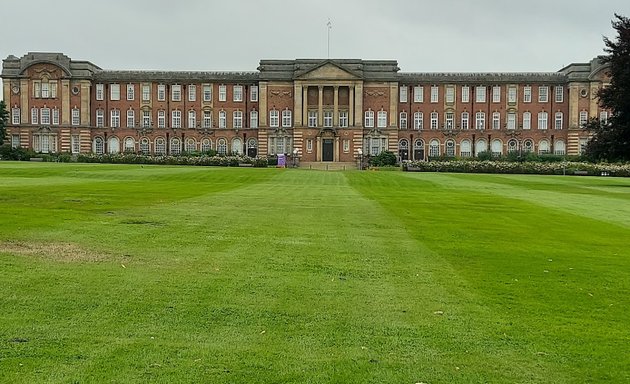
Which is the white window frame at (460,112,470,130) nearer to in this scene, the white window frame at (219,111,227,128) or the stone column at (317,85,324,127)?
the stone column at (317,85,324,127)

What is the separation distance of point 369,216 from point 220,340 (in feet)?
52.5

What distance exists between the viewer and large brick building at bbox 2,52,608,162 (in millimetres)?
119375

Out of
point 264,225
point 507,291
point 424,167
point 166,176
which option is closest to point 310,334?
point 507,291

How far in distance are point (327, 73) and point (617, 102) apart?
229ft

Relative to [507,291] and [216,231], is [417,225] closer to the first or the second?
[216,231]

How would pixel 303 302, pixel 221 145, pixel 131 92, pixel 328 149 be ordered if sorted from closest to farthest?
pixel 303 302 → pixel 328 149 → pixel 131 92 → pixel 221 145

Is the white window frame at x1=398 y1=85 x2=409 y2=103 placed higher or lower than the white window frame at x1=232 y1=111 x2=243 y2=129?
higher

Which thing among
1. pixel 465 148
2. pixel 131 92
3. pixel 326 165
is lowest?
pixel 326 165

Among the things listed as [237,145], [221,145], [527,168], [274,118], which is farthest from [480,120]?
[221,145]

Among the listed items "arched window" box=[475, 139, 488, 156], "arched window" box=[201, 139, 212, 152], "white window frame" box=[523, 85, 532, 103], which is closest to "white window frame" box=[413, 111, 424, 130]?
"arched window" box=[475, 139, 488, 156]

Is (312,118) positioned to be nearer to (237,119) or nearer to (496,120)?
(237,119)

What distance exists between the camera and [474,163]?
92.7m

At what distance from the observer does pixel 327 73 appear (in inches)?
4665

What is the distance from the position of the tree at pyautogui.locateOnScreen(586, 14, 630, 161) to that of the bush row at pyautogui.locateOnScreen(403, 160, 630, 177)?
104 ft
